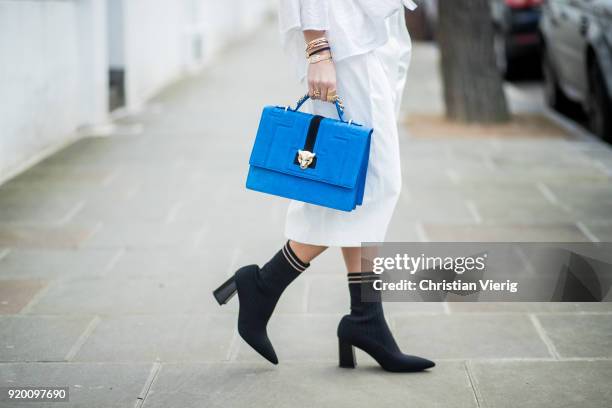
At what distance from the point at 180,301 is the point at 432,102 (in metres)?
6.90

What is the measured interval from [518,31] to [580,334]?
877 cm

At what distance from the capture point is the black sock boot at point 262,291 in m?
3.38

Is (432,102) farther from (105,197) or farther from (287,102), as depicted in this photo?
(105,197)

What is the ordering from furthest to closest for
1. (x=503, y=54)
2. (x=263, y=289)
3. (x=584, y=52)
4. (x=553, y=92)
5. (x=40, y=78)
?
(x=503, y=54) → (x=553, y=92) → (x=584, y=52) → (x=40, y=78) → (x=263, y=289)

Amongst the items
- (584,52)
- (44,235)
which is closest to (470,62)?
(584,52)

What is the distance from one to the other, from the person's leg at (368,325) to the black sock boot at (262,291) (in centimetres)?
19

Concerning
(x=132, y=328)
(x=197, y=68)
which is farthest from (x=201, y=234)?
(x=197, y=68)

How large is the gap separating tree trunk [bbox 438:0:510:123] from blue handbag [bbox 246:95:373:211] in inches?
230

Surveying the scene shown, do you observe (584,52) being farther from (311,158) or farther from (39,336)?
(39,336)

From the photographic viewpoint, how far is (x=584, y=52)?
8211mm

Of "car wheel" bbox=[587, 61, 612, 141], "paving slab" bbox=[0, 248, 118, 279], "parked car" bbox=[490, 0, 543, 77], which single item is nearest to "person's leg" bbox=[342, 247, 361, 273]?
"paving slab" bbox=[0, 248, 118, 279]

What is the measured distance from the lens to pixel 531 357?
11.7ft

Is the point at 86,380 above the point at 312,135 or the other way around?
the other way around

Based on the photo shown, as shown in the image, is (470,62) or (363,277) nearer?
(363,277)
